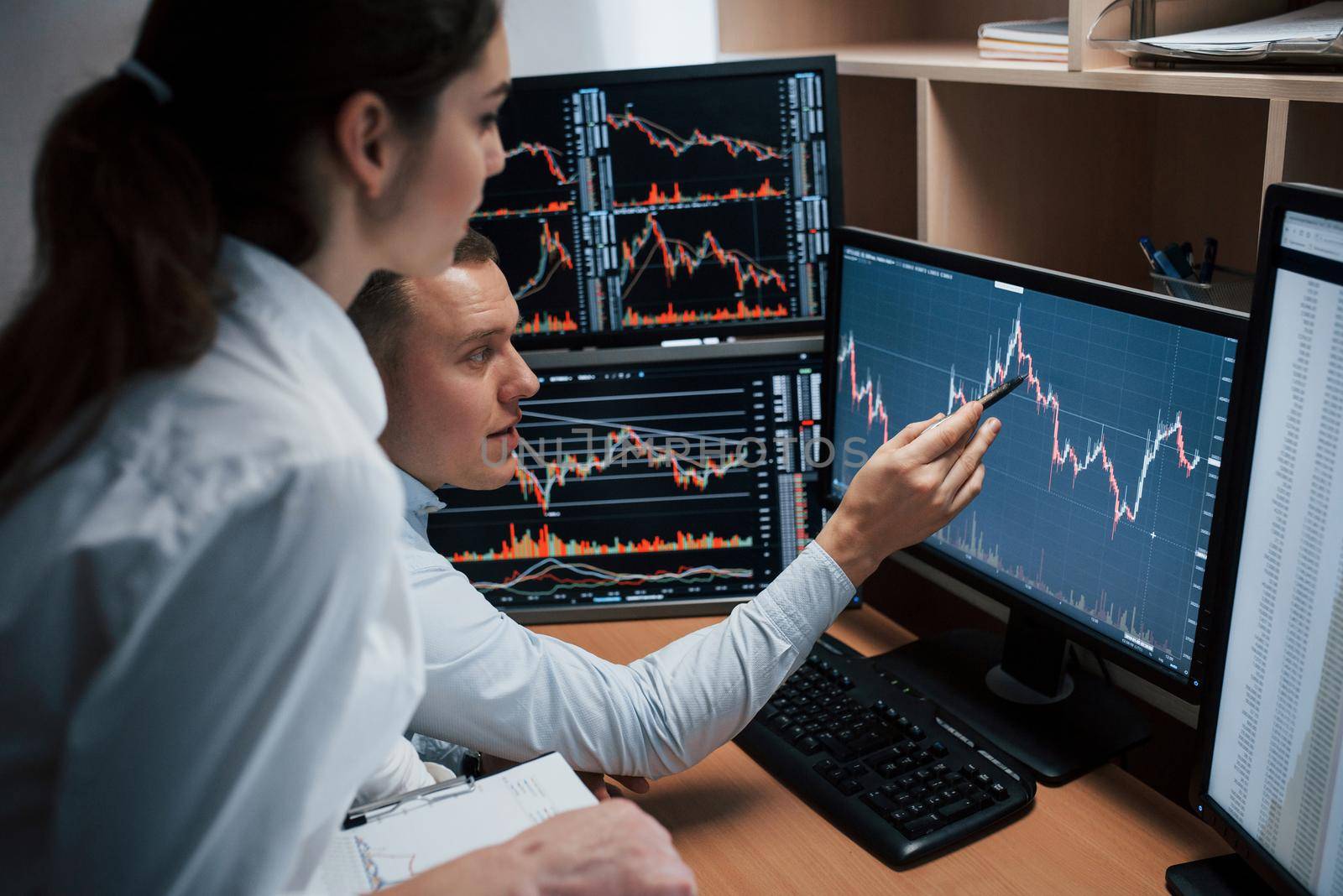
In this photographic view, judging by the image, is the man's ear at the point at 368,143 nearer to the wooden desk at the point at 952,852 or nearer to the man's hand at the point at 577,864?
the man's hand at the point at 577,864

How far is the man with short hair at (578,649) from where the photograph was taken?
1.13 metres

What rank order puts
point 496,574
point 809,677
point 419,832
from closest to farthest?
point 419,832 → point 809,677 → point 496,574

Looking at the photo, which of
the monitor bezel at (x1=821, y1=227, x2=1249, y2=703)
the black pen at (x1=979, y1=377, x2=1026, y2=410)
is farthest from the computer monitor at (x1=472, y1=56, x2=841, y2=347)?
the black pen at (x1=979, y1=377, x2=1026, y2=410)

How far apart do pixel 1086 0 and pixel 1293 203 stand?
396mm

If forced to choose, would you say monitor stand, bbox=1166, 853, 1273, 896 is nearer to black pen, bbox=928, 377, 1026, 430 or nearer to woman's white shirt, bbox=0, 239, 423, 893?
black pen, bbox=928, 377, 1026, 430

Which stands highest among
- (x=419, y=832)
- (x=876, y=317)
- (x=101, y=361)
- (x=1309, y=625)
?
(x=101, y=361)

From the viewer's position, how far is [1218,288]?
4.12 feet

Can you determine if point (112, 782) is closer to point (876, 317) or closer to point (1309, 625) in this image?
point (1309, 625)

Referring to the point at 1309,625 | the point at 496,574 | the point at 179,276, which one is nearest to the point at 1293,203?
the point at 1309,625

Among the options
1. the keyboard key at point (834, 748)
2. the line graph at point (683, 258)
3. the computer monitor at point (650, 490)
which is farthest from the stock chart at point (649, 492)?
the keyboard key at point (834, 748)

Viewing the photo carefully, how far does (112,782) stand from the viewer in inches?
23.0

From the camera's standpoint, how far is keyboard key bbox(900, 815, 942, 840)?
1.10 m

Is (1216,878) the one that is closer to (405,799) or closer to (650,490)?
(405,799)

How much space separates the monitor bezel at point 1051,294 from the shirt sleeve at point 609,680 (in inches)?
8.4
